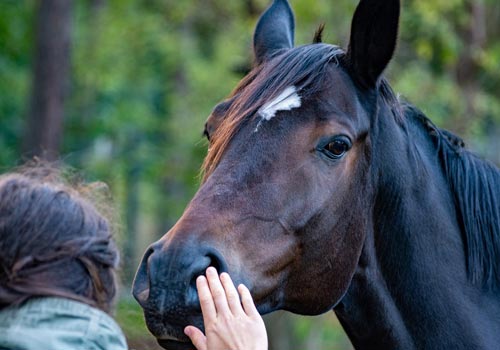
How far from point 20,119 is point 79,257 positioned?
50.2 ft

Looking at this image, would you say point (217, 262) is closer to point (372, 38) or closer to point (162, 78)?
point (372, 38)

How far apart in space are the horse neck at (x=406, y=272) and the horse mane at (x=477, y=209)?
5cm

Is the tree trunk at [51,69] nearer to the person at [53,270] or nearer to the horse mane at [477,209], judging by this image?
the horse mane at [477,209]

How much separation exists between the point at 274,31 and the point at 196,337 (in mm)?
1865

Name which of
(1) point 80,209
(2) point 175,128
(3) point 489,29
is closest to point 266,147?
(1) point 80,209

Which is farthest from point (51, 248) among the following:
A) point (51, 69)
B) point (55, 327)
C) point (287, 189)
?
Result: point (51, 69)

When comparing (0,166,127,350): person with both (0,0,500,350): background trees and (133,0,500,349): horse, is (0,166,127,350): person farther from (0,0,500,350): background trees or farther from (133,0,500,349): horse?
(0,0,500,350): background trees

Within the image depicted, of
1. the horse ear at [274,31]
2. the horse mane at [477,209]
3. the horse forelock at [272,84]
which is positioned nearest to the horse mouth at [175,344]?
the horse forelock at [272,84]

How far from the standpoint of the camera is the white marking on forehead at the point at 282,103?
345 centimetres

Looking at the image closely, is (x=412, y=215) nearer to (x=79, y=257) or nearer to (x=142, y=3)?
(x=79, y=257)

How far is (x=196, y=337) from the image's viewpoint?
2.95 metres

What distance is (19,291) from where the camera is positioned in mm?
2826

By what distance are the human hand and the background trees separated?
62.9 inches

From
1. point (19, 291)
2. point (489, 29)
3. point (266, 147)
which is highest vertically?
point (489, 29)
